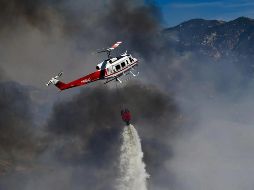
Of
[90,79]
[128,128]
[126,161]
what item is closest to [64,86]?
[90,79]

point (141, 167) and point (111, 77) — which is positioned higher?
point (141, 167)

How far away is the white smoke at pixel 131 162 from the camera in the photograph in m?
121

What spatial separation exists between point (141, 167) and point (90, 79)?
56155 mm

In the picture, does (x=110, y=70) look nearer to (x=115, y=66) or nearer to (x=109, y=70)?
(x=109, y=70)

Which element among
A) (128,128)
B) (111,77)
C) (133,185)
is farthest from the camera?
(133,185)

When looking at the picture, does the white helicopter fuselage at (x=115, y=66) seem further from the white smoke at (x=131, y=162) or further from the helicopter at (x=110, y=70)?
the white smoke at (x=131, y=162)

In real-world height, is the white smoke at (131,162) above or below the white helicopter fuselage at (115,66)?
above

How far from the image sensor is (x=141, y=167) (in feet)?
459

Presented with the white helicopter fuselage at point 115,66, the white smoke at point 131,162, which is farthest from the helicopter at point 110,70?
the white smoke at point 131,162

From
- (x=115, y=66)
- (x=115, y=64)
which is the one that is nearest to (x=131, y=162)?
(x=115, y=66)

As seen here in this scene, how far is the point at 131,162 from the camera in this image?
134500mm

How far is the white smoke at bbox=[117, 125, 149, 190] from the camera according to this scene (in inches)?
4761

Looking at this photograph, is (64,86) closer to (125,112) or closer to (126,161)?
(125,112)

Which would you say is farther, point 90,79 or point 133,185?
point 133,185
